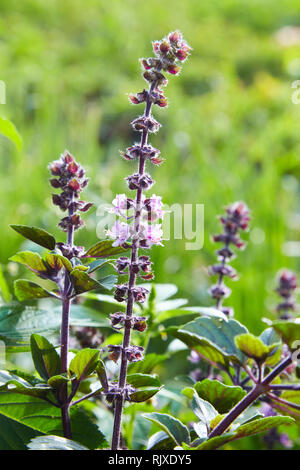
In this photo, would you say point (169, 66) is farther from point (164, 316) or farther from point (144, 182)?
point (164, 316)

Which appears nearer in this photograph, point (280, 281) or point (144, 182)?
point (144, 182)

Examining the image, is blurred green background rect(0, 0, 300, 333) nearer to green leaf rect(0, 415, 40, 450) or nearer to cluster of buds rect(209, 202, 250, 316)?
cluster of buds rect(209, 202, 250, 316)

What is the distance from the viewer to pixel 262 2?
21.3 ft

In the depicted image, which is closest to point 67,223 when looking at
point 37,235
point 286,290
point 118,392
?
point 37,235

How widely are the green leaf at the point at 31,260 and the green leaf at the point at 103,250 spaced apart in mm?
34

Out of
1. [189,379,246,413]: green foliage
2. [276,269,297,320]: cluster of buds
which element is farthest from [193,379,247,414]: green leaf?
[276,269,297,320]: cluster of buds

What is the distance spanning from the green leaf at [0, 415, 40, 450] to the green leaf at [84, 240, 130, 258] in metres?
0.15

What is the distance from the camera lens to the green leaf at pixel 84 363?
367mm

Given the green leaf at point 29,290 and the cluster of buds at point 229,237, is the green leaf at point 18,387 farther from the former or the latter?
the cluster of buds at point 229,237

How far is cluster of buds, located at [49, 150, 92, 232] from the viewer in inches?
15.4

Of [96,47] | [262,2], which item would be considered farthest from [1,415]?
[262,2]

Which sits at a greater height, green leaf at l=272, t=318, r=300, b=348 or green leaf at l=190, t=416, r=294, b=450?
green leaf at l=272, t=318, r=300, b=348

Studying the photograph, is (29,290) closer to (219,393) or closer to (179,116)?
(219,393)
